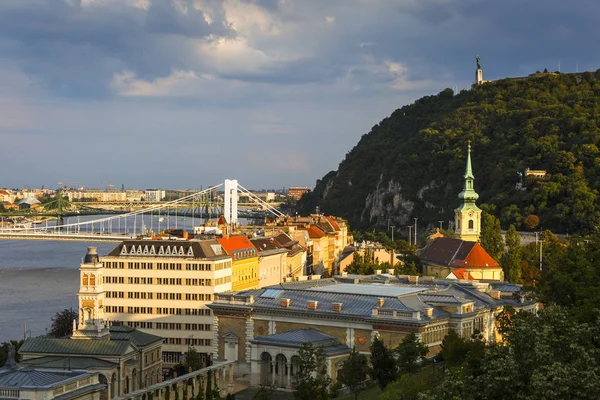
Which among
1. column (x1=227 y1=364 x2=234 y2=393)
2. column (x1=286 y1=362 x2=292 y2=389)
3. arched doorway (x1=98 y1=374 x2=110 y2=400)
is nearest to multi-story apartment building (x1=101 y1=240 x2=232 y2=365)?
column (x1=227 y1=364 x2=234 y2=393)

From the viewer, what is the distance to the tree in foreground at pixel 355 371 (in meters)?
45.4

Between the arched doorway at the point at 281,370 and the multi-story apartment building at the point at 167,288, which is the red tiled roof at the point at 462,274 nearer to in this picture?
the multi-story apartment building at the point at 167,288

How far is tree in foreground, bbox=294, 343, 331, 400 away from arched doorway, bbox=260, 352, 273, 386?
2.98 meters

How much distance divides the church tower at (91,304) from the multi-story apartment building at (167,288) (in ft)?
44.5

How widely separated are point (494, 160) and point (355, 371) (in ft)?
325

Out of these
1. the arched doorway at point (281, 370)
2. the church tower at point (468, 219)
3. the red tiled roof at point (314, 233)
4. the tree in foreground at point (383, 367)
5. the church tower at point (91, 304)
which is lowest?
the arched doorway at point (281, 370)

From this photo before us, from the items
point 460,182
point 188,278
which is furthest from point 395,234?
point 188,278

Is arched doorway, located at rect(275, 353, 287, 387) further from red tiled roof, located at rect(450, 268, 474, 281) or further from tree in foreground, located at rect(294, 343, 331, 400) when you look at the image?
red tiled roof, located at rect(450, 268, 474, 281)

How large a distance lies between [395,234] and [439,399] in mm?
117145

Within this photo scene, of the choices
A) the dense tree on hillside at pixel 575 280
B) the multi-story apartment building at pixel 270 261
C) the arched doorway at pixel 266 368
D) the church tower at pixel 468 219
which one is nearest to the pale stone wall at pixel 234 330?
the arched doorway at pixel 266 368

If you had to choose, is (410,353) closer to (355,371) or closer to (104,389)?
(355,371)

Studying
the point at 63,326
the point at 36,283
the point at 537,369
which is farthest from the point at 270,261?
the point at 537,369

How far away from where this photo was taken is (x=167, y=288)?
68.8m

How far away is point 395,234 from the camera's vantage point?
476 ft
